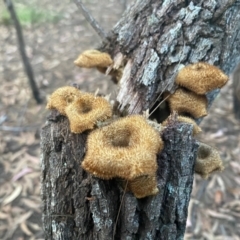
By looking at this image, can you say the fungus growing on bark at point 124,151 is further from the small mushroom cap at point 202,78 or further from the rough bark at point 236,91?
the rough bark at point 236,91

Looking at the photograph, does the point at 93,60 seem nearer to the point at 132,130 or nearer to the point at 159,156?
the point at 132,130

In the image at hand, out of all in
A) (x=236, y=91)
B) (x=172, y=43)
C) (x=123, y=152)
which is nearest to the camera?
(x=123, y=152)

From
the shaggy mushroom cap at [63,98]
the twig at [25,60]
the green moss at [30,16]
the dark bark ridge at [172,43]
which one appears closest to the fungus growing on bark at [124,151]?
the shaggy mushroom cap at [63,98]

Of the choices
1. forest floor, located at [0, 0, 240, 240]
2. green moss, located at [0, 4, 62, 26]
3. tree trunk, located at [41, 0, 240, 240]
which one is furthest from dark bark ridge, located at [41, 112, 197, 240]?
green moss, located at [0, 4, 62, 26]

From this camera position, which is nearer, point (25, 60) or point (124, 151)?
point (124, 151)

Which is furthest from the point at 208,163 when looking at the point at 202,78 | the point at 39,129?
the point at 39,129

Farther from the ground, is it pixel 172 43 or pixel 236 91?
pixel 236 91
